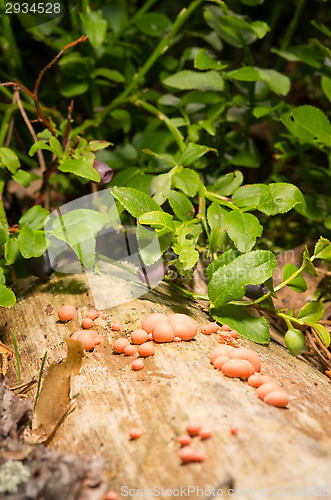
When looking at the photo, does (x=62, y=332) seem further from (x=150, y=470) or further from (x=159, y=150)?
(x=159, y=150)

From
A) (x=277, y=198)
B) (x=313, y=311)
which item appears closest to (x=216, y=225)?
(x=277, y=198)

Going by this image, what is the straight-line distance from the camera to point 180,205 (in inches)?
Result: 78.2

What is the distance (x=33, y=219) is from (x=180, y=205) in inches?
29.5

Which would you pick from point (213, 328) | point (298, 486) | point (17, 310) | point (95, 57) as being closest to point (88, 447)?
point (298, 486)

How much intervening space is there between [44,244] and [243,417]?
1183mm

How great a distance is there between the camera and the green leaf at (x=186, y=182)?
6.55 feet

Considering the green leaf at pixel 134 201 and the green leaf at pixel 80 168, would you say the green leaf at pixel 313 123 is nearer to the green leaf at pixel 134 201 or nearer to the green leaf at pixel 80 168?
the green leaf at pixel 134 201

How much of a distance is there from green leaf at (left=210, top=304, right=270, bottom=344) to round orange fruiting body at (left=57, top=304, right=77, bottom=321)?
2.19 ft

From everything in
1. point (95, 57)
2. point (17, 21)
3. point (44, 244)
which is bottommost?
point (44, 244)

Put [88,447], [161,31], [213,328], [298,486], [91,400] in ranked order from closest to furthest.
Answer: [298,486] < [88,447] < [91,400] < [213,328] < [161,31]

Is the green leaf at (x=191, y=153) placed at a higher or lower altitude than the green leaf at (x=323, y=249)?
higher

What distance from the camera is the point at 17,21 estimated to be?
2.99 m

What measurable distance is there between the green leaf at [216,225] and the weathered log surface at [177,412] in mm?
379

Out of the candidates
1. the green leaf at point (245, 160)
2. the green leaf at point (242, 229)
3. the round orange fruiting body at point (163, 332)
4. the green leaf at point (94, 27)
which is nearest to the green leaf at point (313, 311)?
the green leaf at point (242, 229)
